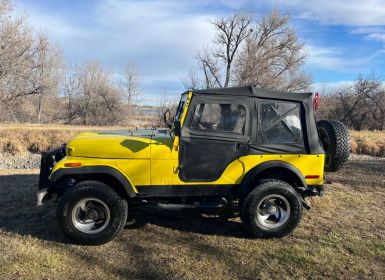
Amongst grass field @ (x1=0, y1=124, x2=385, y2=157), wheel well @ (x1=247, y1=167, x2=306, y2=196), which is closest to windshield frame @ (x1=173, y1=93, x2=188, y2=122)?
wheel well @ (x1=247, y1=167, x2=306, y2=196)

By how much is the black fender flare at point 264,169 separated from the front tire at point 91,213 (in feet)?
5.31

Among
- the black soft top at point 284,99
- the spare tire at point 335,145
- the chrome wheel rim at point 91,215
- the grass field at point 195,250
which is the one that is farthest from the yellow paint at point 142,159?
the spare tire at point 335,145

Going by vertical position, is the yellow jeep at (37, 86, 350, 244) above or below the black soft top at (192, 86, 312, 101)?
below

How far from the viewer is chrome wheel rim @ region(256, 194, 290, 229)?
5.52m

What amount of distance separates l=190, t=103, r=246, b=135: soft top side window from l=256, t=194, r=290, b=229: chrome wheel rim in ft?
3.34

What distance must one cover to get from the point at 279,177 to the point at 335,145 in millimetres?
1060

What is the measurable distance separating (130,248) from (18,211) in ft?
7.82

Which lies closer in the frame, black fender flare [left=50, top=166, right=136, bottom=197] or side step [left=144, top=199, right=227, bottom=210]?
black fender flare [left=50, top=166, right=136, bottom=197]

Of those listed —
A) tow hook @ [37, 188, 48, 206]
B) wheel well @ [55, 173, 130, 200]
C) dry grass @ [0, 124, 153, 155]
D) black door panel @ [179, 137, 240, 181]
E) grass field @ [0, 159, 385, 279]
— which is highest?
black door panel @ [179, 137, 240, 181]


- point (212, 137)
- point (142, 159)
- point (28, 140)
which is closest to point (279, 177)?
point (212, 137)

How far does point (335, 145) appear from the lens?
241 inches

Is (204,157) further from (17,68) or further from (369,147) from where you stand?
(17,68)

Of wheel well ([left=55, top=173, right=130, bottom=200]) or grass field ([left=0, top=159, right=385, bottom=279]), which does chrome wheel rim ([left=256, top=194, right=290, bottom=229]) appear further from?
wheel well ([left=55, top=173, right=130, bottom=200])

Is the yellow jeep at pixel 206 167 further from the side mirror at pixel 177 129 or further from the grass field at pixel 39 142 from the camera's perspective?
the grass field at pixel 39 142
